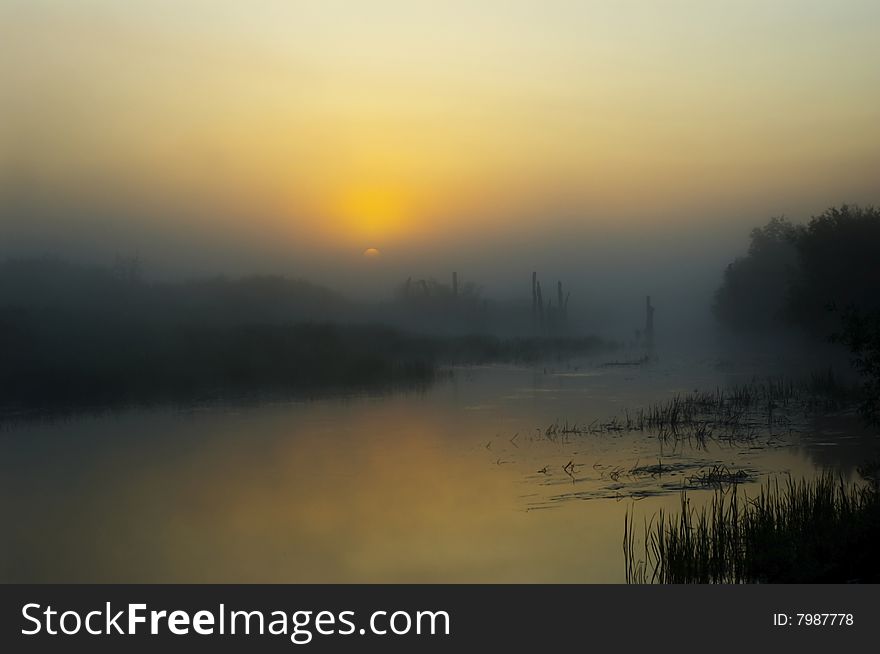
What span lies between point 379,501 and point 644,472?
5.86 m

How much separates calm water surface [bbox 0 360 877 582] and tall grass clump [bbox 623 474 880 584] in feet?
2.73

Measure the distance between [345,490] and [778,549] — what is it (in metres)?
11.3

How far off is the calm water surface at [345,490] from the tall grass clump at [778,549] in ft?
2.73

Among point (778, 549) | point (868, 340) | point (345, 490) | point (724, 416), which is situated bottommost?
point (345, 490)

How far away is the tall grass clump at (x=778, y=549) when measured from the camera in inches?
448

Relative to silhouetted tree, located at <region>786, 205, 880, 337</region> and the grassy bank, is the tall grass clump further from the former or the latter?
silhouetted tree, located at <region>786, 205, 880, 337</region>

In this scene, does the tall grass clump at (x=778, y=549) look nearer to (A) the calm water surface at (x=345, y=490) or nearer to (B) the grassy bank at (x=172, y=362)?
(A) the calm water surface at (x=345, y=490)

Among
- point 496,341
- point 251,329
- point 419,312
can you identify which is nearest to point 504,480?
point 251,329

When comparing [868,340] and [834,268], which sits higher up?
[834,268]

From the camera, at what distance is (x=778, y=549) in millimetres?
11891

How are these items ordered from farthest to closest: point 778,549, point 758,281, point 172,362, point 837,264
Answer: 1. point 758,281
2. point 837,264
3. point 172,362
4. point 778,549

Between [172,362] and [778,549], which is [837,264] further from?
[778,549]

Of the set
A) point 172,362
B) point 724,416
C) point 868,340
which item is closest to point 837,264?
point 724,416

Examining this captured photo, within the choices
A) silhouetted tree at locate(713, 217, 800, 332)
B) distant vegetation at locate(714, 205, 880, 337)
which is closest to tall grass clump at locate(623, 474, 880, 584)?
distant vegetation at locate(714, 205, 880, 337)
